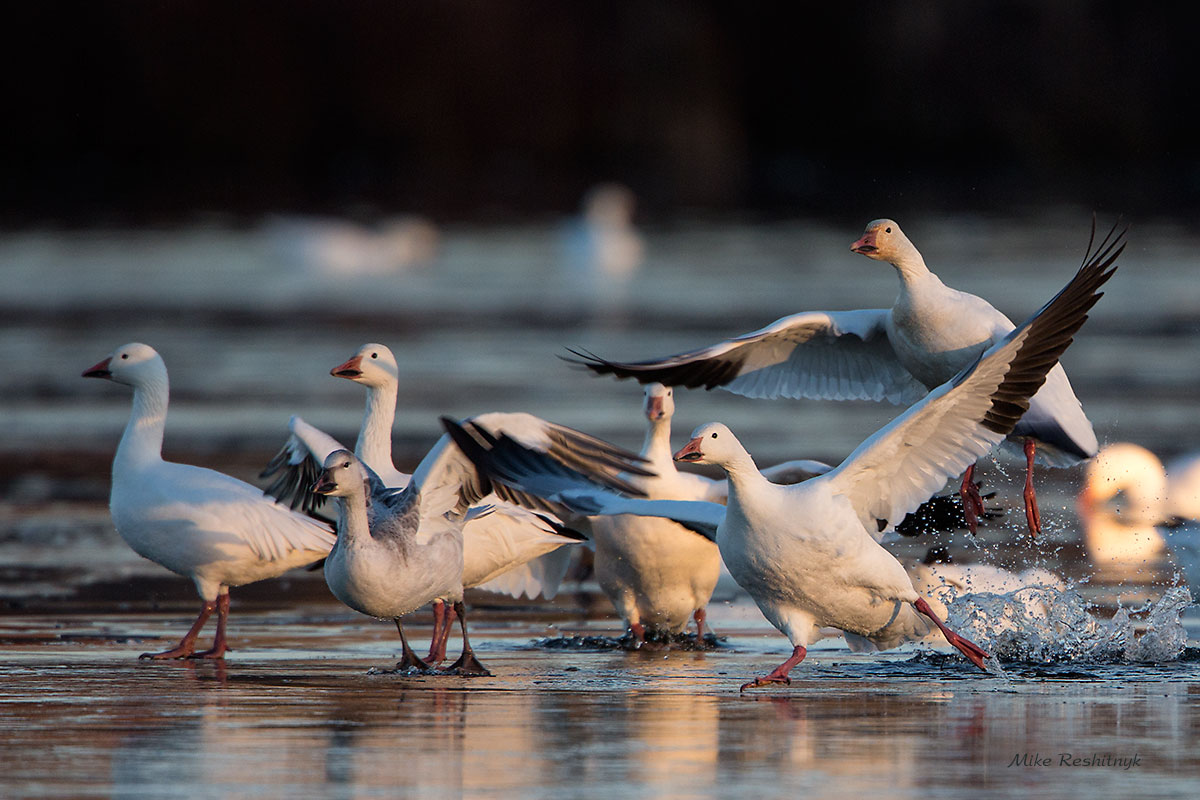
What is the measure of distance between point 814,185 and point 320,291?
911 inches

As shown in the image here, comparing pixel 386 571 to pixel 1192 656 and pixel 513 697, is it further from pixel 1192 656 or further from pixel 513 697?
pixel 1192 656

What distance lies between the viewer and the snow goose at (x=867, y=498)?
9125 mm

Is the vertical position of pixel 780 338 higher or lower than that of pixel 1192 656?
higher

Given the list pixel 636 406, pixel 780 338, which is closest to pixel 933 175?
pixel 636 406

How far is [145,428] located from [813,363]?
3561mm

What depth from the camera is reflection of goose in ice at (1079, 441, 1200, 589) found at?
11766mm

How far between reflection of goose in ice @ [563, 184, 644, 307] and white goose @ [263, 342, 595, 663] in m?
18.1

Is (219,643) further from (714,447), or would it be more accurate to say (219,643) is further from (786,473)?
(786,473)

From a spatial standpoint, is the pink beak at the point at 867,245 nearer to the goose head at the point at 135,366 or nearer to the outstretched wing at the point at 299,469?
the outstretched wing at the point at 299,469

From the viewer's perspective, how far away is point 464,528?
10.1m

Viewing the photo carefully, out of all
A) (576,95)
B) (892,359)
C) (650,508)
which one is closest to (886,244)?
(892,359)

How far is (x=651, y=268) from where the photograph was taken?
33438mm

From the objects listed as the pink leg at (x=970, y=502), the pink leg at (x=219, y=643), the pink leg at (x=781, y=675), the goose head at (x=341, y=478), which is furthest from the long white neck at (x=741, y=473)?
the pink leg at (x=219, y=643)

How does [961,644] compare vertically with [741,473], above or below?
below
